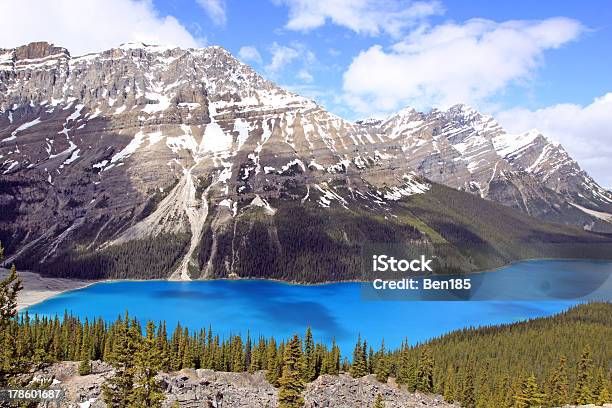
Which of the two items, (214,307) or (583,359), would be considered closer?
(583,359)

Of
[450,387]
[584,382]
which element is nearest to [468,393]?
[450,387]

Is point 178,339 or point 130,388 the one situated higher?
point 130,388

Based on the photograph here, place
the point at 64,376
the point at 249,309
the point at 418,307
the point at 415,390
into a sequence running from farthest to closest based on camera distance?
the point at 418,307
the point at 249,309
the point at 415,390
the point at 64,376

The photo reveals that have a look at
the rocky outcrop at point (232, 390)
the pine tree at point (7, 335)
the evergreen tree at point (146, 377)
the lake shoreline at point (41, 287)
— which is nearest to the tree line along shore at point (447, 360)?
the rocky outcrop at point (232, 390)

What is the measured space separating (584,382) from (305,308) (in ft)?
293

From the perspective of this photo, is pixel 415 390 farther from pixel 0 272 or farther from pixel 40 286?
pixel 0 272

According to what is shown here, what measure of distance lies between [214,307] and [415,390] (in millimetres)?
89067

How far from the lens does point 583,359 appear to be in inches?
3263

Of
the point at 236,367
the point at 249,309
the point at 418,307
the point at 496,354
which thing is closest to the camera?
the point at 236,367

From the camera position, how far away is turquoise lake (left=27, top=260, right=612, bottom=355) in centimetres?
12700

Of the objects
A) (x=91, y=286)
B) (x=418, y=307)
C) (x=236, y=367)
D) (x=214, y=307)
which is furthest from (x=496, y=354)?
(x=91, y=286)

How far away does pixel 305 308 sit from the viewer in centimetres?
15500

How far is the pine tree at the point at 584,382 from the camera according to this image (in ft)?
222

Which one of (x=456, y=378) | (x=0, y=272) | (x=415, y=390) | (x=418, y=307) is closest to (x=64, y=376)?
(x=415, y=390)
